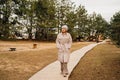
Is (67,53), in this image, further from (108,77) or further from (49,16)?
(49,16)

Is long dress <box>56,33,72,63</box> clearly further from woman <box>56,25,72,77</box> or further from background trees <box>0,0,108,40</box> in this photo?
background trees <box>0,0,108,40</box>

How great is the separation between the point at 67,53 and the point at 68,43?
443 mm

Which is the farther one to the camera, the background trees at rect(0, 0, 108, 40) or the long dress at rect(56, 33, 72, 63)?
the background trees at rect(0, 0, 108, 40)

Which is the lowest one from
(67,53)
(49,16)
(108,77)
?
(108,77)

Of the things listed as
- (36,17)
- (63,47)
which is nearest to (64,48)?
(63,47)

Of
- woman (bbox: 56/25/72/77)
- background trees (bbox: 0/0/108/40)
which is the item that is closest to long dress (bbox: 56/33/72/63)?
woman (bbox: 56/25/72/77)

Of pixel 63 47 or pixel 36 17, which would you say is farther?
pixel 36 17

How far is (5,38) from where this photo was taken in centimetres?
5162

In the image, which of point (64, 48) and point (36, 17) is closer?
point (64, 48)

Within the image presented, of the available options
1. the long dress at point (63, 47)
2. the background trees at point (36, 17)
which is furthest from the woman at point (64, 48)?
the background trees at point (36, 17)

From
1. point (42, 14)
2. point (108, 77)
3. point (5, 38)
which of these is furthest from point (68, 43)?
point (42, 14)

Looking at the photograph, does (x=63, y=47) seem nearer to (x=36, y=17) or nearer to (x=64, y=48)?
(x=64, y=48)

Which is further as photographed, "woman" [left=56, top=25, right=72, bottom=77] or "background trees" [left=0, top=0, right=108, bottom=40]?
"background trees" [left=0, top=0, right=108, bottom=40]

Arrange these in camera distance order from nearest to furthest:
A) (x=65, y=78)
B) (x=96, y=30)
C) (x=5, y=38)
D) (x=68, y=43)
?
(x=65, y=78), (x=68, y=43), (x=5, y=38), (x=96, y=30)
